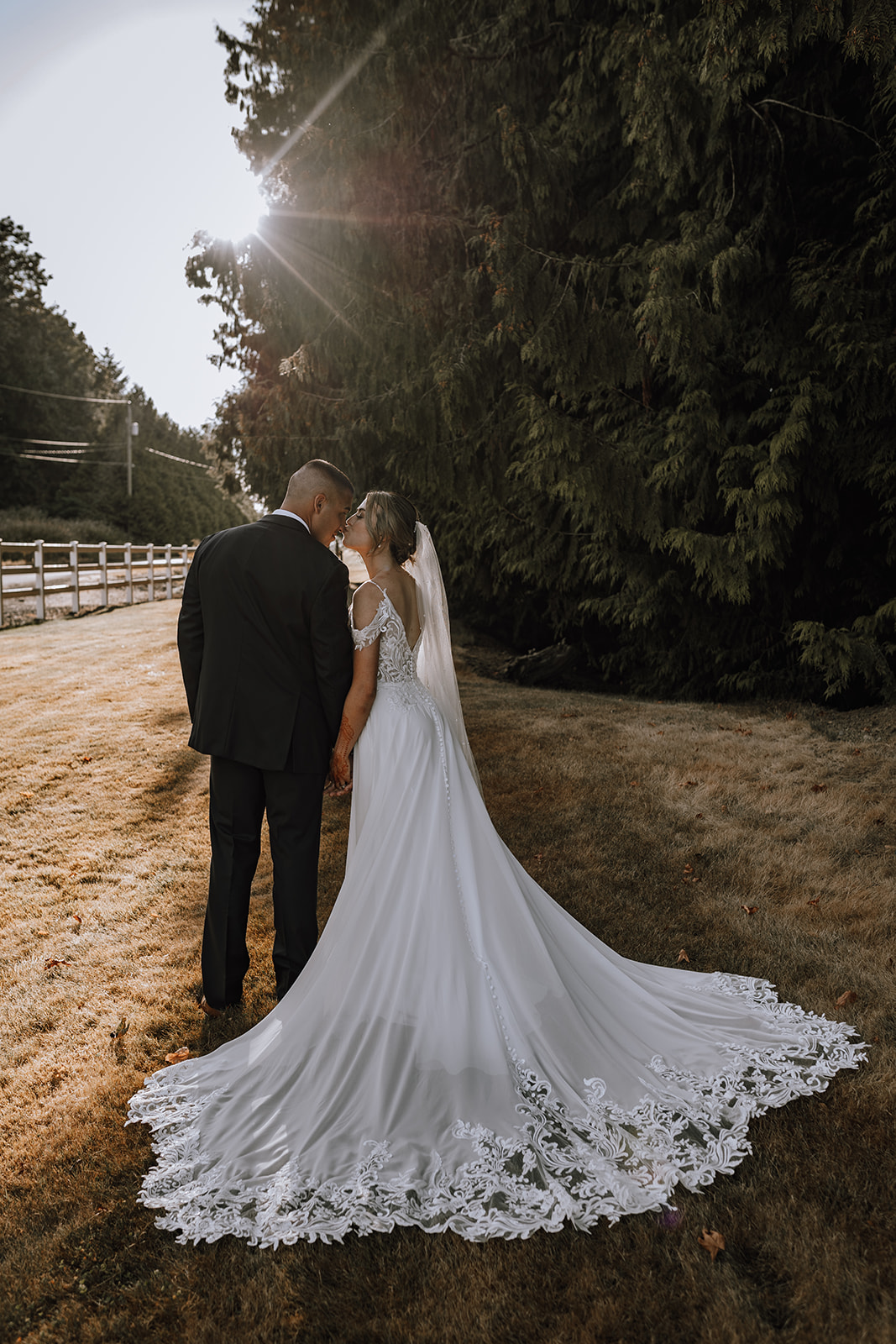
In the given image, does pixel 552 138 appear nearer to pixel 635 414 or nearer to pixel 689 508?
pixel 635 414

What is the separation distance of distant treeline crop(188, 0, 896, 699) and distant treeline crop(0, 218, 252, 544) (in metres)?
30.5

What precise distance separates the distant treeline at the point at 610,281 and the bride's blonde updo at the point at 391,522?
4737 millimetres

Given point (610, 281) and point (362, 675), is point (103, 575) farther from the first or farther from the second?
point (362, 675)

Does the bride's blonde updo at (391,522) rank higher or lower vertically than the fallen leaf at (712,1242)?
higher

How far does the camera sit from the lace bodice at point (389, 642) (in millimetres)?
3158

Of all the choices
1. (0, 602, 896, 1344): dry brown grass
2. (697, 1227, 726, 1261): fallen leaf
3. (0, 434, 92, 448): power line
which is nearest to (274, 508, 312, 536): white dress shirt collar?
(0, 602, 896, 1344): dry brown grass

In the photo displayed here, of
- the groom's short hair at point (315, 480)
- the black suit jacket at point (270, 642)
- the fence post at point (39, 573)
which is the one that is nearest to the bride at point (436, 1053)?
the black suit jacket at point (270, 642)

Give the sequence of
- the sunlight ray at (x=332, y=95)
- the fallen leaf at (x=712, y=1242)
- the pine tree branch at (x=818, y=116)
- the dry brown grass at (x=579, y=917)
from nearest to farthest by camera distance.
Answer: the dry brown grass at (x=579, y=917) → the fallen leaf at (x=712, y=1242) → the sunlight ray at (x=332, y=95) → the pine tree branch at (x=818, y=116)

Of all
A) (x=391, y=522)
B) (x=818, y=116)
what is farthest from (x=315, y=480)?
(x=818, y=116)

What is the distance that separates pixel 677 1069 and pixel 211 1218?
62.9 inches

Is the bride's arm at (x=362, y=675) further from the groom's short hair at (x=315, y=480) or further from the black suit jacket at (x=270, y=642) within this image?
the groom's short hair at (x=315, y=480)

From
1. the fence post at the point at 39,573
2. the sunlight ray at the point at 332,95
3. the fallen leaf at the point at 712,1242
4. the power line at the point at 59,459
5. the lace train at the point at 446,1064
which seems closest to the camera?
the fallen leaf at the point at 712,1242

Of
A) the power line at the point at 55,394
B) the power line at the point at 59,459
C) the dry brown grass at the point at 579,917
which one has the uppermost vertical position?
the power line at the point at 55,394

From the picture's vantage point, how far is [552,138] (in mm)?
7840
